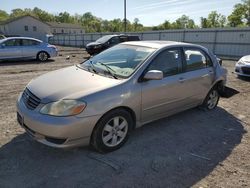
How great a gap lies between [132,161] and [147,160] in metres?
0.22

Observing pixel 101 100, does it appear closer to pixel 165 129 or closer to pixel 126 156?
pixel 126 156

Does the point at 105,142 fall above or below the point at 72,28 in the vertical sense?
below

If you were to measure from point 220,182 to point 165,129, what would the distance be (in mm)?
1634

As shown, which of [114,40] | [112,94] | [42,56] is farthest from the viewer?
[114,40]

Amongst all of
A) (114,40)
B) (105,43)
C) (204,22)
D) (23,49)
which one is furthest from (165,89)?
(204,22)

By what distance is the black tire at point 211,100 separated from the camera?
550 cm

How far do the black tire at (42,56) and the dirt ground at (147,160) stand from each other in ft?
31.9

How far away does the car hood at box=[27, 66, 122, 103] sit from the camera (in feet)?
10.7

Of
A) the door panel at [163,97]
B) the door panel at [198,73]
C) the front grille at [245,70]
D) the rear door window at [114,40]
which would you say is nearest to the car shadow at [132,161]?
the door panel at [163,97]

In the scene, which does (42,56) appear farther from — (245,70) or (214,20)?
(214,20)

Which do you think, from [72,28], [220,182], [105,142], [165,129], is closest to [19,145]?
[105,142]

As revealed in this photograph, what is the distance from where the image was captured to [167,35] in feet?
76.1

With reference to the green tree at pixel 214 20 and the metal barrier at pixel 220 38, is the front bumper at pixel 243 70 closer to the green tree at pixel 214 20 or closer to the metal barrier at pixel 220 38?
the metal barrier at pixel 220 38

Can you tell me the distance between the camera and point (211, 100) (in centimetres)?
563
